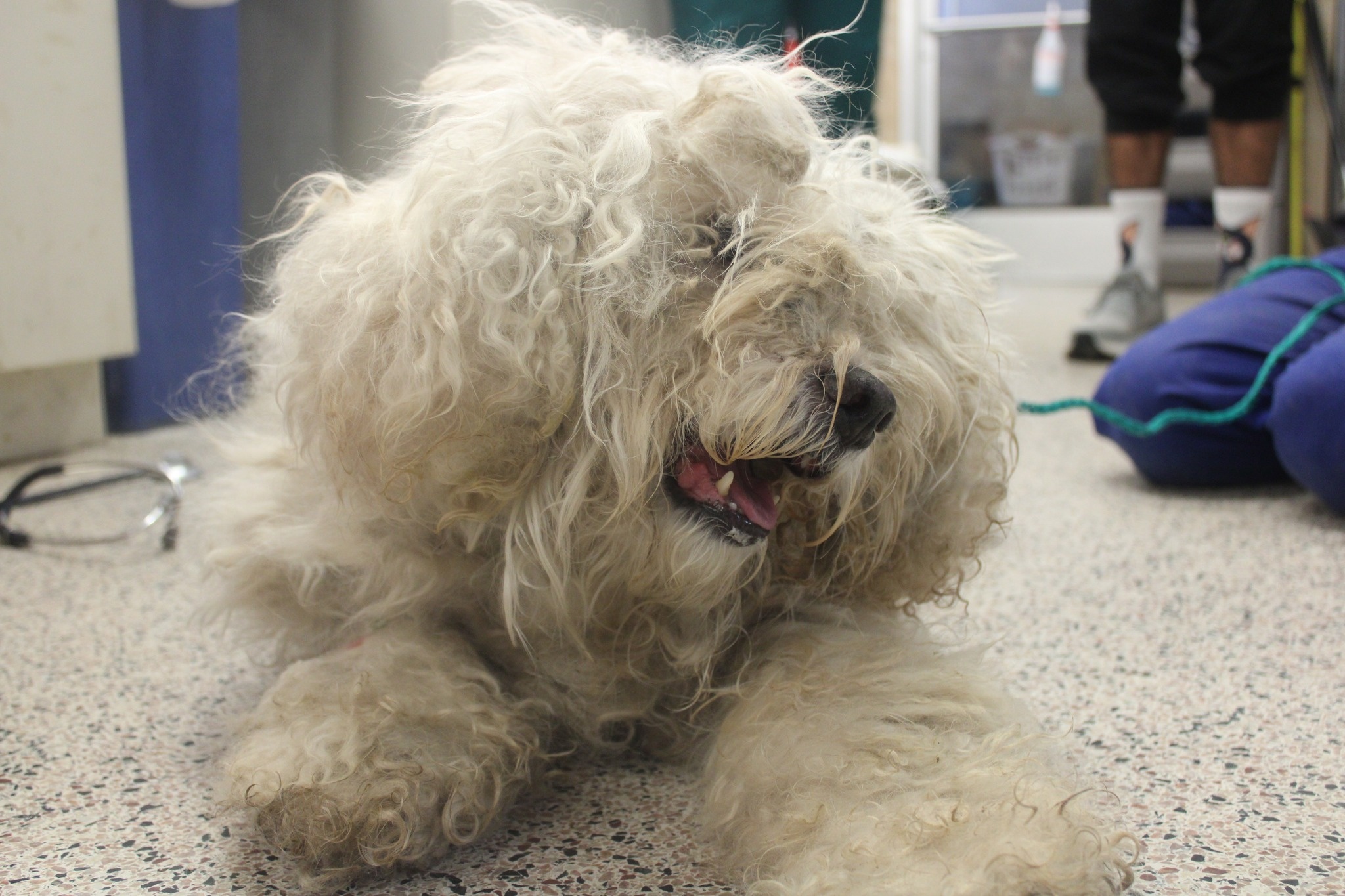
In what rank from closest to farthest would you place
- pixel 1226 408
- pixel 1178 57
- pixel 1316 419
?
pixel 1316 419
pixel 1226 408
pixel 1178 57

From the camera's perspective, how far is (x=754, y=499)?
0.72 m

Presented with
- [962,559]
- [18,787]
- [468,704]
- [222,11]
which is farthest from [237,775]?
[222,11]

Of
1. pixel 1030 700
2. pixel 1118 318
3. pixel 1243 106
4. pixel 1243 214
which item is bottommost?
pixel 1030 700

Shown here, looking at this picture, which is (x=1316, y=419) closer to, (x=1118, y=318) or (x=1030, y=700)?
(x=1030, y=700)

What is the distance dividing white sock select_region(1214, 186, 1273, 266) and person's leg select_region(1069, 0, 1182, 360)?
0.43 ft

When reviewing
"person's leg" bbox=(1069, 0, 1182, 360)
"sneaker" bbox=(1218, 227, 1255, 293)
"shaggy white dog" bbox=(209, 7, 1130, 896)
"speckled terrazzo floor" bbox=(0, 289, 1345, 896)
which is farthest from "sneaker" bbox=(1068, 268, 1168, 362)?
"shaggy white dog" bbox=(209, 7, 1130, 896)

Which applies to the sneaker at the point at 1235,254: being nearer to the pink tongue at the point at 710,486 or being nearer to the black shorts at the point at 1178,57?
the black shorts at the point at 1178,57

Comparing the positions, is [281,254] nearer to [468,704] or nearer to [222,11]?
[468,704]

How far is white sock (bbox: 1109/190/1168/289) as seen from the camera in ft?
8.17

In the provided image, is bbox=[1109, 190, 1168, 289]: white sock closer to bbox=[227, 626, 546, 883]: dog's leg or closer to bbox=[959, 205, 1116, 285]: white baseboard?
bbox=[959, 205, 1116, 285]: white baseboard

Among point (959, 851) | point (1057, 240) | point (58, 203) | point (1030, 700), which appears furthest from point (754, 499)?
point (1057, 240)

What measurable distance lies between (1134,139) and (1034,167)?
2.38 m

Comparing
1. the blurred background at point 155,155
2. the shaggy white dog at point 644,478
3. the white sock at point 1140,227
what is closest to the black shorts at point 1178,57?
the white sock at point 1140,227

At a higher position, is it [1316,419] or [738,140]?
[738,140]
